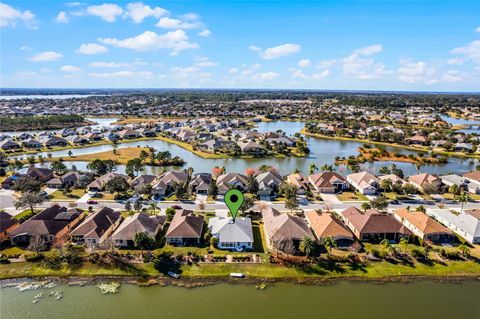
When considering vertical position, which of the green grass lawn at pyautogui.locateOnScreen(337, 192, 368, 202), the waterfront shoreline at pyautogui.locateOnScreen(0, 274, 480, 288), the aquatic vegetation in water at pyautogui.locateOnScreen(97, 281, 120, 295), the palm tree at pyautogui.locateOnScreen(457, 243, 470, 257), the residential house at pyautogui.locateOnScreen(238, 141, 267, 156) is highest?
the residential house at pyautogui.locateOnScreen(238, 141, 267, 156)

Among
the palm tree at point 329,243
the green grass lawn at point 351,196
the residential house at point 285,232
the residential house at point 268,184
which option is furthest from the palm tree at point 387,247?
the residential house at point 268,184

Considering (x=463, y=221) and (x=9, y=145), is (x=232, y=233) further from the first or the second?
(x=9, y=145)

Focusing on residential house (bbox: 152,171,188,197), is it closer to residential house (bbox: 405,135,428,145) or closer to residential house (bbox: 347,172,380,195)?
residential house (bbox: 347,172,380,195)

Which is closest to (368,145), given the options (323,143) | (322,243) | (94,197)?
(323,143)

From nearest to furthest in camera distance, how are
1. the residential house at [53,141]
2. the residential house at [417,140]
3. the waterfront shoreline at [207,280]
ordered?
the waterfront shoreline at [207,280], the residential house at [53,141], the residential house at [417,140]

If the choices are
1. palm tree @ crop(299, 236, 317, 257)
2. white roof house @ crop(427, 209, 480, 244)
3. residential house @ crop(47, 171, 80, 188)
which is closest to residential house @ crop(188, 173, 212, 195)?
residential house @ crop(47, 171, 80, 188)

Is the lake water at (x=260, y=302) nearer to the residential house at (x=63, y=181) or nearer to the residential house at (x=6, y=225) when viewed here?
the residential house at (x=6, y=225)

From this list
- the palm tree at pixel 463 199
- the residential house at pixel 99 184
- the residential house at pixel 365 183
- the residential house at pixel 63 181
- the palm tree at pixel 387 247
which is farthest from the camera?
the residential house at pixel 63 181
